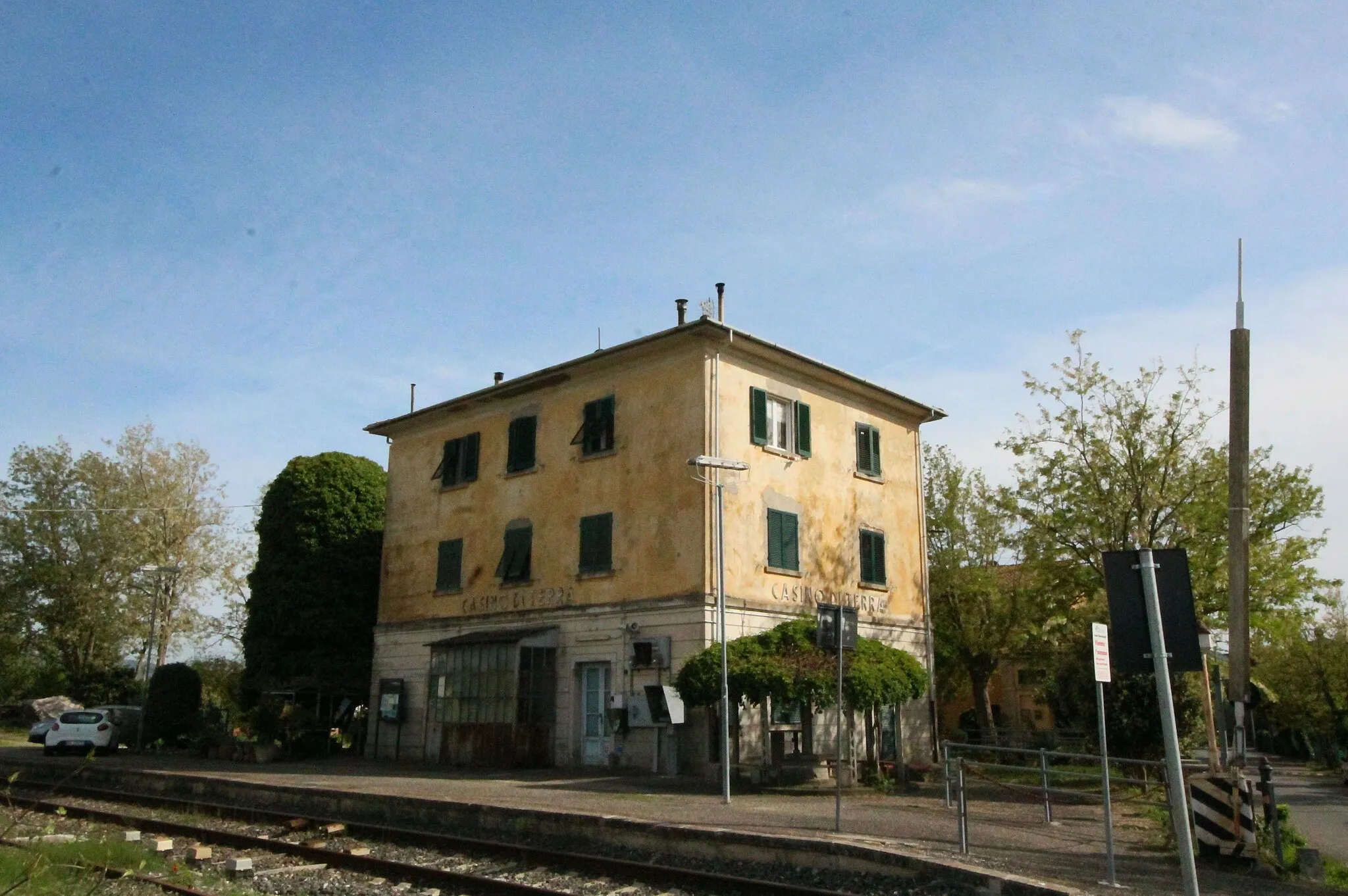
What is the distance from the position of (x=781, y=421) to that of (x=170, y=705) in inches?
811

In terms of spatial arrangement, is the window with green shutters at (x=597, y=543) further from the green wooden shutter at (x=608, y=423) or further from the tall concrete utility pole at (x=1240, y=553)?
the tall concrete utility pole at (x=1240, y=553)

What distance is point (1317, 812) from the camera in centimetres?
2319

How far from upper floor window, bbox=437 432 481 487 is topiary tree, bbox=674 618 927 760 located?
9723mm

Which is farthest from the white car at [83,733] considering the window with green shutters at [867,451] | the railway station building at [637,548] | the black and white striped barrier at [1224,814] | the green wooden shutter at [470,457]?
Result: the black and white striped barrier at [1224,814]

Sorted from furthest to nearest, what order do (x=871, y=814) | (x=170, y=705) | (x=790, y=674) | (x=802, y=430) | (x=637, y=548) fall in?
(x=170, y=705) < (x=802, y=430) < (x=637, y=548) < (x=790, y=674) < (x=871, y=814)

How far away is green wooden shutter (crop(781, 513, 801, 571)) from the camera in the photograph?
23.0 metres

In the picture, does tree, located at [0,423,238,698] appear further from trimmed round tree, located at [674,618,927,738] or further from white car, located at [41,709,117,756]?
trimmed round tree, located at [674,618,927,738]

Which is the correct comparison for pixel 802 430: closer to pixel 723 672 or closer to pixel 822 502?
pixel 822 502

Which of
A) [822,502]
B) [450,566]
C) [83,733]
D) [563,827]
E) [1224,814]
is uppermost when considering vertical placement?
[822,502]

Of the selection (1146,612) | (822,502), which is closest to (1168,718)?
(1146,612)

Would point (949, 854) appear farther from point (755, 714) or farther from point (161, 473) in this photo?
point (161, 473)

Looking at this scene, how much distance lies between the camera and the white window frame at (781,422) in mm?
23680

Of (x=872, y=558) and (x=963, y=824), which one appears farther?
(x=872, y=558)

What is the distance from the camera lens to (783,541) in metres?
23.0
